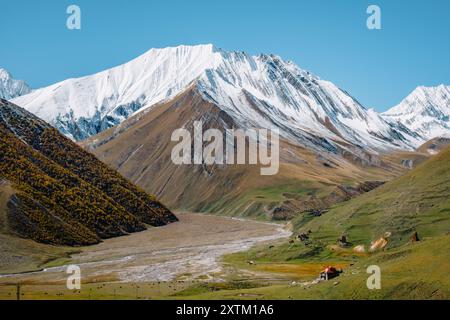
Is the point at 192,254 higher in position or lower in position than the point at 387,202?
lower

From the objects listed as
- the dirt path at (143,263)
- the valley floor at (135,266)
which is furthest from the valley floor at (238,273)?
the valley floor at (135,266)

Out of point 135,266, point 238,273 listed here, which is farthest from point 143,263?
point 238,273

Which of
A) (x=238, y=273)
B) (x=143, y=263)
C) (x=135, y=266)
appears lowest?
(x=238, y=273)

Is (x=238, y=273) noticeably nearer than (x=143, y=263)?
Yes

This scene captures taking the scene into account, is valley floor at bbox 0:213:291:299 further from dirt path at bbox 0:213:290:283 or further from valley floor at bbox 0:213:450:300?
valley floor at bbox 0:213:450:300

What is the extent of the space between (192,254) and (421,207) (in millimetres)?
64744

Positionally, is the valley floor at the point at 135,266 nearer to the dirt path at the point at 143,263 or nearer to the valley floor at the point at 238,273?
the dirt path at the point at 143,263

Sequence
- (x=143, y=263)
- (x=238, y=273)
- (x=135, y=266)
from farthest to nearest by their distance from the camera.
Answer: (x=143, y=263) < (x=135, y=266) < (x=238, y=273)

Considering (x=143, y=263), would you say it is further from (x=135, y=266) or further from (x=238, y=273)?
(x=238, y=273)

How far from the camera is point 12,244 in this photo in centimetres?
16538

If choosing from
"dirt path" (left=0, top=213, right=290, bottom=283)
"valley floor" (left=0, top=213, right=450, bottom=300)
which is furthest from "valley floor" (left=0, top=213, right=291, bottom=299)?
"valley floor" (left=0, top=213, right=450, bottom=300)

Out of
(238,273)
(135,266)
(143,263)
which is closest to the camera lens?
(238,273)
